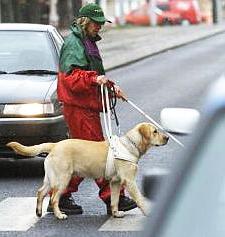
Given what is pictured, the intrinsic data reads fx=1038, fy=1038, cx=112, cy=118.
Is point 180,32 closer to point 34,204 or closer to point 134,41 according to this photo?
point 134,41

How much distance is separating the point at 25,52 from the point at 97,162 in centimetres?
372

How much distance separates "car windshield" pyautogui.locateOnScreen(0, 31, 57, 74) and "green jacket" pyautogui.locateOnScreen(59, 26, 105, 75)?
2.71 metres

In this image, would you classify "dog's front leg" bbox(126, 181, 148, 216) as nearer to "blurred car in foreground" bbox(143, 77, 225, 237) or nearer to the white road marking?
the white road marking

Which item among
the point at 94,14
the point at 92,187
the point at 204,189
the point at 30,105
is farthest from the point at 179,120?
the point at 30,105

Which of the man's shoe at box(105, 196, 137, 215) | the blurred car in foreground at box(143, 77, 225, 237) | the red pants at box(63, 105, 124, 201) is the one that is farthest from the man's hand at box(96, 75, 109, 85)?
the blurred car in foreground at box(143, 77, 225, 237)

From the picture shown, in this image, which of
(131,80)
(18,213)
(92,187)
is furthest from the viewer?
(131,80)

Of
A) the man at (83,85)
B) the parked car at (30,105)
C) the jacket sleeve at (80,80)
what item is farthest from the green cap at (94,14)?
the parked car at (30,105)

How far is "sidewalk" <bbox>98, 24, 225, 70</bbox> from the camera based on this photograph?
31984 mm

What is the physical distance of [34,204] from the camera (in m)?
9.62

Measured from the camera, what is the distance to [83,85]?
8.63 metres

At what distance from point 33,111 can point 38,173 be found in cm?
94

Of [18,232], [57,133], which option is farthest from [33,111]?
[18,232]

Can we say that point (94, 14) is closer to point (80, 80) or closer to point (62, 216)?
point (80, 80)

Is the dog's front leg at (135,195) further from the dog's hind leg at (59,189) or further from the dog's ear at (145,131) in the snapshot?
the dog's hind leg at (59,189)
